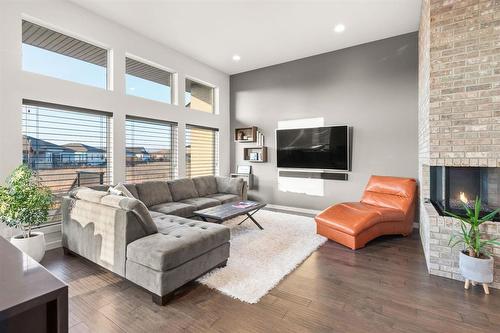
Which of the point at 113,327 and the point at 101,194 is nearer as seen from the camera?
the point at 113,327

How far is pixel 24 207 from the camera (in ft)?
8.54

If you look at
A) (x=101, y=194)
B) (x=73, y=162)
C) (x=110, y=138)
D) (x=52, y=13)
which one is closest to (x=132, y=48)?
(x=52, y=13)

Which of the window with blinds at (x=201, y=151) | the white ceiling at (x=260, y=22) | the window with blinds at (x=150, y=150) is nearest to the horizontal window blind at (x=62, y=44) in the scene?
the white ceiling at (x=260, y=22)

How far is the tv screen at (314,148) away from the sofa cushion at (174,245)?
3014mm

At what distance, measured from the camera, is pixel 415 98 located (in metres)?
4.14

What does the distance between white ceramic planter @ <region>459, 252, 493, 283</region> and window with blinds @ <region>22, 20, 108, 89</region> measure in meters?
5.07

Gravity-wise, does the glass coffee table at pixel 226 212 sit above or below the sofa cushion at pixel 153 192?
below

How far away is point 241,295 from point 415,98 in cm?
419

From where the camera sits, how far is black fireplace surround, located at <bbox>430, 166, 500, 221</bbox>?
8.57 ft

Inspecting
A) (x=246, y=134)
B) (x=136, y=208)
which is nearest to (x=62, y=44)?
(x=136, y=208)

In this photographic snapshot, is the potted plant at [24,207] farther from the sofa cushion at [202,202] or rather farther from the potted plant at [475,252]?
the potted plant at [475,252]

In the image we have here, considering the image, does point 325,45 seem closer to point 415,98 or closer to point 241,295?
point 415,98

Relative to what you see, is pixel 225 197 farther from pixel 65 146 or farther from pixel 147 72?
pixel 147 72

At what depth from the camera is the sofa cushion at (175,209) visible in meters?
3.70
